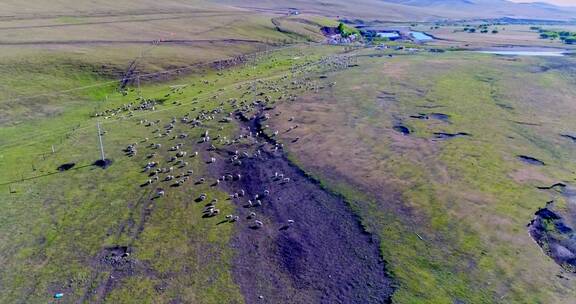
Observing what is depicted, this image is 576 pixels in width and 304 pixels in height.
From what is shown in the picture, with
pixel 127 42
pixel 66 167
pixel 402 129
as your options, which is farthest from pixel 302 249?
pixel 127 42

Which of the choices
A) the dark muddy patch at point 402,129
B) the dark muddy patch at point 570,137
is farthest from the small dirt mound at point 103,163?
the dark muddy patch at point 570,137

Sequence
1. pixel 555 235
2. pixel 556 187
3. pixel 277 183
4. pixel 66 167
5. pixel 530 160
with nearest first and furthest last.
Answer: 1. pixel 555 235
2. pixel 556 187
3. pixel 277 183
4. pixel 66 167
5. pixel 530 160

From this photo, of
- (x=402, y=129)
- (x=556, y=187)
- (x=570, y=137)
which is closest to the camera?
(x=556, y=187)

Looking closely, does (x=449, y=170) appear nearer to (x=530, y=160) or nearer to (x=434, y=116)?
(x=530, y=160)

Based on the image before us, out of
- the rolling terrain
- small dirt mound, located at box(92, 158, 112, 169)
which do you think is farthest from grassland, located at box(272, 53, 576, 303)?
small dirt mound, located at box(92, 158, 112, 169)

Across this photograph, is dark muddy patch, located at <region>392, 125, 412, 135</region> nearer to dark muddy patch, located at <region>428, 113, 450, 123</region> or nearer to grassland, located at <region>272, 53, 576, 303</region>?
grassland, located at <region>272, 53, 576, 303</region>

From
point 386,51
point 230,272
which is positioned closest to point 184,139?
point 230,272
